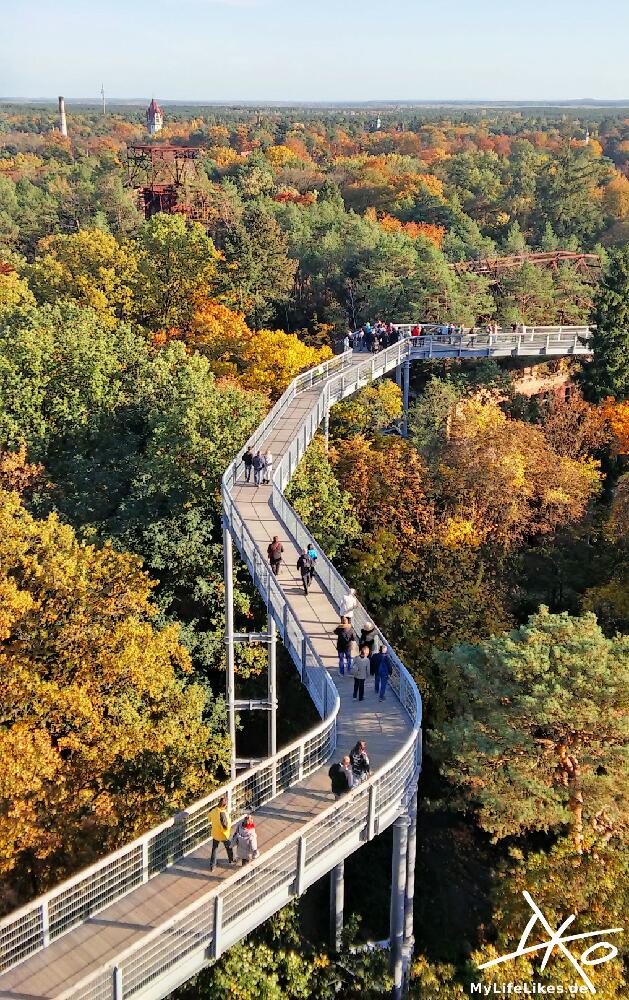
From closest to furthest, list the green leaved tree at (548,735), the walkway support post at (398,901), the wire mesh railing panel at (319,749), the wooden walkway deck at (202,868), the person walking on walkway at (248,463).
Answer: the wooden walkway deck at (202,868)
the wire mesh railing panel at (319,749)
the walkway support post at (398,901)
the green leaved tree at (548,735)
the person walking on walkway at (248,463)

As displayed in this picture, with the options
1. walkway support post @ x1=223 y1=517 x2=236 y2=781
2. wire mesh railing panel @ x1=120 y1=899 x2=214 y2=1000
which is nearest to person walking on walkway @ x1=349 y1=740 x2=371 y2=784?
wire mesh railing panel @ x1=120 y1=899 x2=214 y2=1000

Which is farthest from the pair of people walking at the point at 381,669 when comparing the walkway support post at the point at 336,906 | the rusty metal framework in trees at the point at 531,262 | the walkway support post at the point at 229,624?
the rusty metal framework in trees at the point at 531,262

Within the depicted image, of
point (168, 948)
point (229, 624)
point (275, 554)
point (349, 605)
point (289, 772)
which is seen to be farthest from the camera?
point (229, 624)

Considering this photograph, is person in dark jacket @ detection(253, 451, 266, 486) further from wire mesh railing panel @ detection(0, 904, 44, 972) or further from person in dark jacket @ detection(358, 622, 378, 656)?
wire mesh railing panel @ detection(0, 904, 44, 972)

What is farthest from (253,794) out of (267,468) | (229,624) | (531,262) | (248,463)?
(531,262)

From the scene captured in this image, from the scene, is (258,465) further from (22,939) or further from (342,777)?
(22,939)

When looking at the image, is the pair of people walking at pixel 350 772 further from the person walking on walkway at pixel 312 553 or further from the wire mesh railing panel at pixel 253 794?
the person walking on walkway at pixel 312 553

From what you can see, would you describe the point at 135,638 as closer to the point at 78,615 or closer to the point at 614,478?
the point at 78,615
